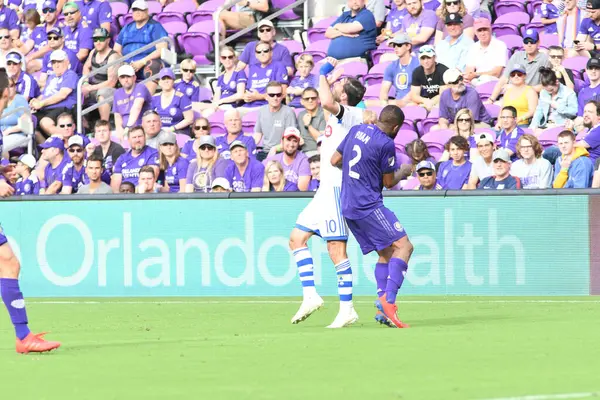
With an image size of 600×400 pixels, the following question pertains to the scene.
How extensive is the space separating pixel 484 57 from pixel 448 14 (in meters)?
0.96

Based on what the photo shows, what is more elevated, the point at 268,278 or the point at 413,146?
the point at 413,146

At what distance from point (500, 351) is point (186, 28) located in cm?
1451

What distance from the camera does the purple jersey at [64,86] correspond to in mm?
21031

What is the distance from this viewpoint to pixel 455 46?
1817 centimetres

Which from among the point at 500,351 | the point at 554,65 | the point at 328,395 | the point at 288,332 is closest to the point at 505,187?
the point at 554,65

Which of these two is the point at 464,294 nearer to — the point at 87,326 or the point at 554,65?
the point at 554,65

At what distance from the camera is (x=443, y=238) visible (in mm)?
15000

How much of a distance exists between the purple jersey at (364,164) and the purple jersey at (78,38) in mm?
12461

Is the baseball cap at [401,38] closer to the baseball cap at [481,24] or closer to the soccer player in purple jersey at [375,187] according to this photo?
the baseball cap at [481,24]

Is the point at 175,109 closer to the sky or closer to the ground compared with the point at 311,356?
closer to the sky

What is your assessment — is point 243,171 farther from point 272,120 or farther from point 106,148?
point 106,148

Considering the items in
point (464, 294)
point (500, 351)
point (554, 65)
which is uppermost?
point (554, 65)

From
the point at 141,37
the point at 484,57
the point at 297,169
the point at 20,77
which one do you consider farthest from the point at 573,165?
the point at 20,77

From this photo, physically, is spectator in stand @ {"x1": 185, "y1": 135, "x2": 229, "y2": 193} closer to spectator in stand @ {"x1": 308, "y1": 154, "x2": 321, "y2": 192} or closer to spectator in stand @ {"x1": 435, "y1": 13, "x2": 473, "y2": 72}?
spectator in stand @ {"x1": 308, "y1": 154, "x2": 321, "y2": 192}
